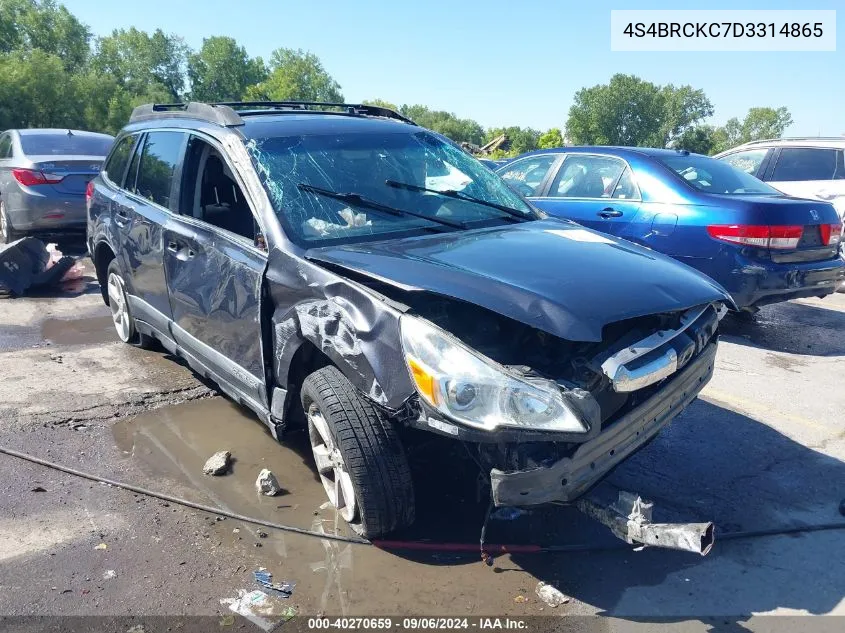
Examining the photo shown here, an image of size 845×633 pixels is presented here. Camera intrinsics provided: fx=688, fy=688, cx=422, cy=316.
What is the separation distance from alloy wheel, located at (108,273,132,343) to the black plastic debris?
7.91 feet

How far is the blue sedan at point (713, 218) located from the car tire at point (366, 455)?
415 cm

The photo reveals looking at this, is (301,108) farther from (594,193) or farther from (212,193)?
(594,193)

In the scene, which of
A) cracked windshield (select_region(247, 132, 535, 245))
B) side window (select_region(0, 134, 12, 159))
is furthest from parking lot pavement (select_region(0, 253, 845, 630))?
side window (select_region(0, 134, 12, 159))

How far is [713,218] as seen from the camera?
233 inches

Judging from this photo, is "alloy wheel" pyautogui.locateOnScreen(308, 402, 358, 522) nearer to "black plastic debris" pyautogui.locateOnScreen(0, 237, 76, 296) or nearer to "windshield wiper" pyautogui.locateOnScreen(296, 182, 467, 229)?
"windshield wiper" pyautogui.locateOnScreen(296, 182, 467, 229)

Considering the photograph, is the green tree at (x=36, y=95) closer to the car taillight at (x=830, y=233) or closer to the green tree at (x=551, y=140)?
the car taillight at (x=830, y=233)

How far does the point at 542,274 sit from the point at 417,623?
1460mm

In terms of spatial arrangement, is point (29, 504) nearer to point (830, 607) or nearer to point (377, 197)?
point (377, 197)

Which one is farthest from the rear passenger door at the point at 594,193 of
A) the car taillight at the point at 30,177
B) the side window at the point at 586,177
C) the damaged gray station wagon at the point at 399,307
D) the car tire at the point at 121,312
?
the car taillight at the point at 30,177

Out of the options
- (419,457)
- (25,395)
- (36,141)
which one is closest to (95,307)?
(25,395)

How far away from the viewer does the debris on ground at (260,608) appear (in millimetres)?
2607

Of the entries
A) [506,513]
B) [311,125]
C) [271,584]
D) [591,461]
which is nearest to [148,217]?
[311,125]

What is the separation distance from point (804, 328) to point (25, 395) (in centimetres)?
694

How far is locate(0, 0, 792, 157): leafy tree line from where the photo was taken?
6500cm
